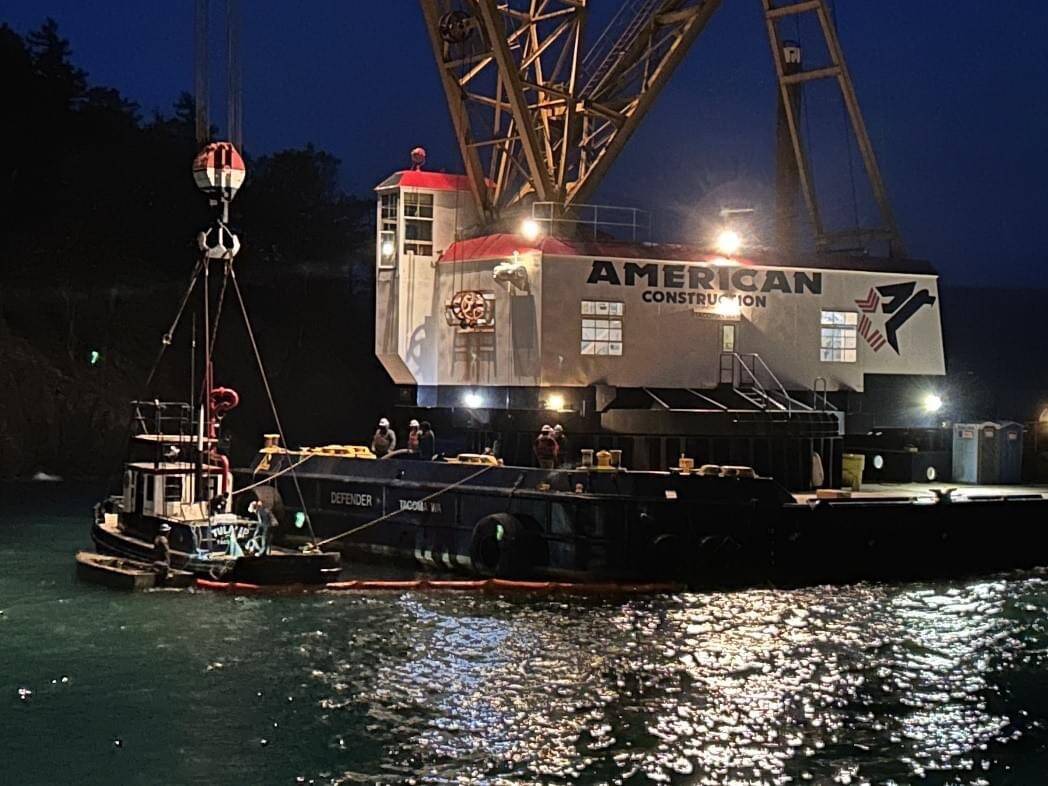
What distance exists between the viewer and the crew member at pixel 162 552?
66.0 feet

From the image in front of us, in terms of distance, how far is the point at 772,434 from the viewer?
23.0 meters

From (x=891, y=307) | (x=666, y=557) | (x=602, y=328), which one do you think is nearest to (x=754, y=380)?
(x=602, y=328)

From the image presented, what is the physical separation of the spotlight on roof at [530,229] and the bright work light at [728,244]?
3.27m

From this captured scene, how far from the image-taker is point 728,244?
25.8 metres

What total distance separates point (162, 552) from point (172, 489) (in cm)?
132

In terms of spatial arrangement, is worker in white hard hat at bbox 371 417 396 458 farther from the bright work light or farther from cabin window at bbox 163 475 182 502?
the bright work light

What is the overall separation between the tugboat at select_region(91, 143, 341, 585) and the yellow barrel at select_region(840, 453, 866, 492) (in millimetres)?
8936

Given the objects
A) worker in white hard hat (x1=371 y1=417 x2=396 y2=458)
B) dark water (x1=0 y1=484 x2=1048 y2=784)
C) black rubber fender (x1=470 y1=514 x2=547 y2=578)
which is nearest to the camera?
dark water (x1=0 y1=484 x2=1048 y2=784)

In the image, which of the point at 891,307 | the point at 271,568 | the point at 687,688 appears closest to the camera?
the point at 687,688

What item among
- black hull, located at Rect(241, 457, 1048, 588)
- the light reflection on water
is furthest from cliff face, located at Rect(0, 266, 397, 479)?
the light reflection on water

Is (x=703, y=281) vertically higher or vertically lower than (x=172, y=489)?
higher

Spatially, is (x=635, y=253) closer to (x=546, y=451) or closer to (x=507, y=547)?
(x=546, y=451)

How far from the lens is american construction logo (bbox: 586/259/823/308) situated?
24.5m

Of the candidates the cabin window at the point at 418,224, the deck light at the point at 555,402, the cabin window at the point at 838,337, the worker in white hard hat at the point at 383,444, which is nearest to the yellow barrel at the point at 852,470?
the cabin window at the point at 838,337
